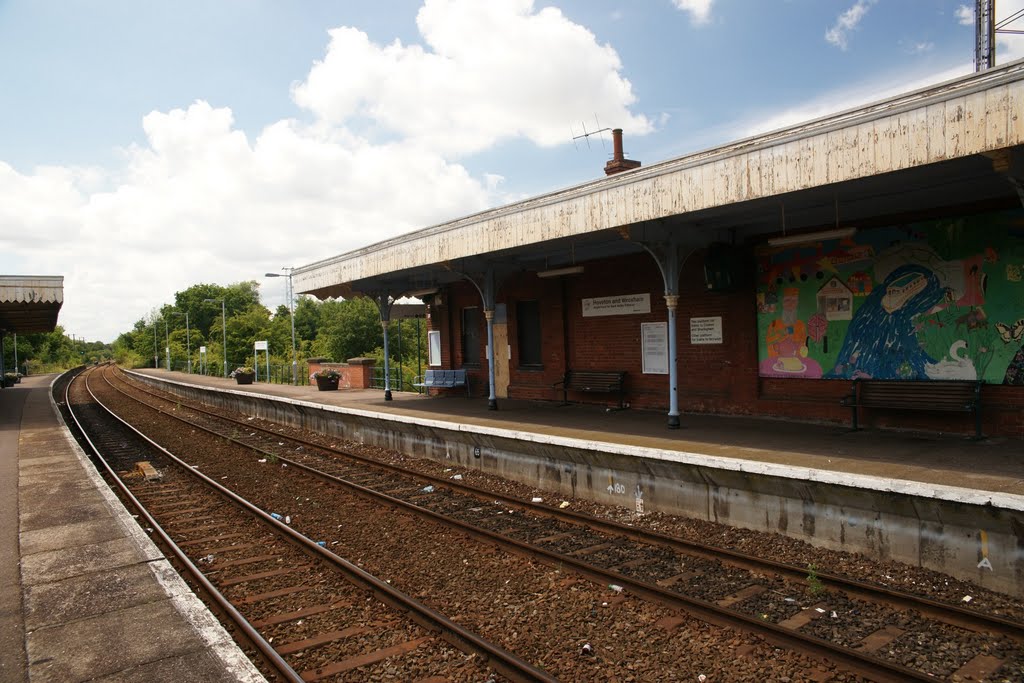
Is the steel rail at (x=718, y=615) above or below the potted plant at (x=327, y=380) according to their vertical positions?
below

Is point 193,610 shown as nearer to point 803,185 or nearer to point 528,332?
point 803,185

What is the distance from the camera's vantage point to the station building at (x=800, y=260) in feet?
21.0

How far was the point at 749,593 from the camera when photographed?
18.0 feet

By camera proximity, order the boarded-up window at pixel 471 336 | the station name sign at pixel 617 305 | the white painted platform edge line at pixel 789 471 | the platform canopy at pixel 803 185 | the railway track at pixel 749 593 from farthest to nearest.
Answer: the boarded-up window at pixel 471 336, the station name sign at pixel 617 305, the platform canopy at pixel 803 185, the white painted platform edge line at pixel 789 471, the railway track at pixel 749 593

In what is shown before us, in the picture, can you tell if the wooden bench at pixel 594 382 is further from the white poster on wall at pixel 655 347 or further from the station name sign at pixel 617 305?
the station name sign at pixel 617 305

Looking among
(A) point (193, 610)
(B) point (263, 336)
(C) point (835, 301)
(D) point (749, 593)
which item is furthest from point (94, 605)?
(B) point (263, 336)

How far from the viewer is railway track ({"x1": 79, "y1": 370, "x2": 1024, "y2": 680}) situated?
4336mm

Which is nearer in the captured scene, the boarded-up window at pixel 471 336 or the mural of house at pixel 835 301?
the mural of house at pixel 835 301

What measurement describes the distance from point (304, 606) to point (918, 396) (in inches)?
303

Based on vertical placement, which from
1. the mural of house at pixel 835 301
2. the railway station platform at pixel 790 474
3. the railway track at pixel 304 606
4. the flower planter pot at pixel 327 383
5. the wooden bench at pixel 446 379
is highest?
the mural of house at pixel 835 301

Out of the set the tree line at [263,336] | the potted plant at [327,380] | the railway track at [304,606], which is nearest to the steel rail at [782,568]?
the railway track at [304,606]

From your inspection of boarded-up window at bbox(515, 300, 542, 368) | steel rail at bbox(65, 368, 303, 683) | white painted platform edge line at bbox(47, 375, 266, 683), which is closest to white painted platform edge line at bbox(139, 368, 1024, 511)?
steel rail at bbox(65, 368, 303, 683)

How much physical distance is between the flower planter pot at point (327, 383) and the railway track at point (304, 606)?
13.9m

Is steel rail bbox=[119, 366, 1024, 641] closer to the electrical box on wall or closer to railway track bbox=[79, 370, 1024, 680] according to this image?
railway track bbox=[79, 370, 1024, 680]
